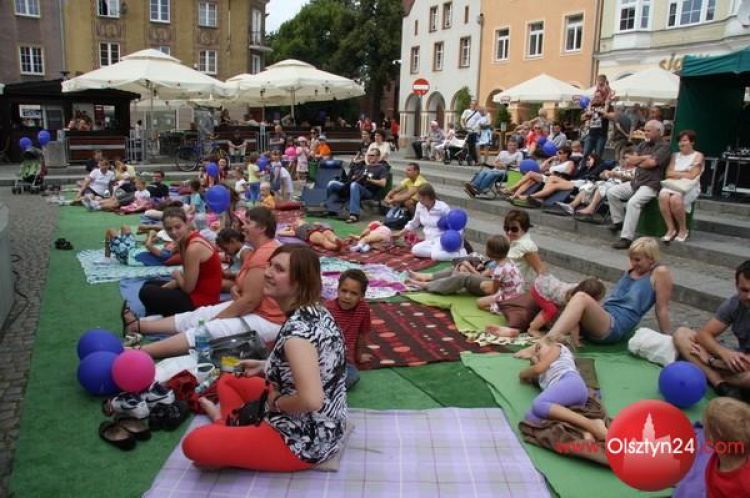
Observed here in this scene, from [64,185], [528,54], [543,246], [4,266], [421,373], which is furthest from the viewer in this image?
[528,54]

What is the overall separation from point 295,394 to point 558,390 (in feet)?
6.04

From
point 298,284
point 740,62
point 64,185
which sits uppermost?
point 740,62

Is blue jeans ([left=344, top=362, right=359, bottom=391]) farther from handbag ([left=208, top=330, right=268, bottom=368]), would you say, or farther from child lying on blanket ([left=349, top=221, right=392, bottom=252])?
child lying on blanket ([left=349, top=221, right=392, bottom=252])

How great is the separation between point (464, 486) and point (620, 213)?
22.9ft

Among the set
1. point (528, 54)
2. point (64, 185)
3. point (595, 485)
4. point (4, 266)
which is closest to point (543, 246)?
point (595, 485)

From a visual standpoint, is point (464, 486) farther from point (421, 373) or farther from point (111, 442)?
point (111, 442)

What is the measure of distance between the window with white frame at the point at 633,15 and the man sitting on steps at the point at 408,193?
A: 18187mm

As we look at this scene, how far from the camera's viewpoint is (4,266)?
6.14 m

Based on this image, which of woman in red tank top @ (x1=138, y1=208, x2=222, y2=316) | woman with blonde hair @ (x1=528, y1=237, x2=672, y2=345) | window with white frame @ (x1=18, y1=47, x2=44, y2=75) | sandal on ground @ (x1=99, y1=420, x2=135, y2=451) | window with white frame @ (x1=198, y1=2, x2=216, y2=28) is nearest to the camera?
sandal on ground @ (x1=99, y1=420, x2=135, y2=451)

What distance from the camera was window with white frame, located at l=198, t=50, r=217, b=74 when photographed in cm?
3981

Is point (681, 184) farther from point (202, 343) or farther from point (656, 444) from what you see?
point (656, 444)

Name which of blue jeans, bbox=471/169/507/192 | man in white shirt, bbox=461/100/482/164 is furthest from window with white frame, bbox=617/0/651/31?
blue jeans, bbox=471/169/507/192

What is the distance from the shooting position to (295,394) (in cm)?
309

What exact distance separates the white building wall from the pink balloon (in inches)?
1306
